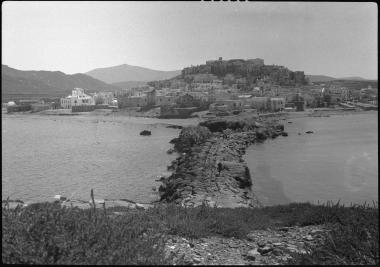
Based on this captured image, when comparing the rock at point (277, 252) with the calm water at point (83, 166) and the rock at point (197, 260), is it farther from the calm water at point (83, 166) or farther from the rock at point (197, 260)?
the calm water at point (83, 166)

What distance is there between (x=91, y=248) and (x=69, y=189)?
42.0 feet

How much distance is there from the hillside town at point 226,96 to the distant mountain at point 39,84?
51.6 feet

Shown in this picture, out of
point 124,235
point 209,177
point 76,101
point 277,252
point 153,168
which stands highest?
point 76,101

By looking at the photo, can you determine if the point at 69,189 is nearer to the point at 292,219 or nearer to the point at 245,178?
the point at 245,178

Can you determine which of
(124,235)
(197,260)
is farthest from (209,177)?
(124,235)

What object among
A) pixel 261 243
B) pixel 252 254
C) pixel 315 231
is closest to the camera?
pixel 252 254

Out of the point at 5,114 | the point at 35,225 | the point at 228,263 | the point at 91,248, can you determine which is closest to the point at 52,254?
the point at 91,248

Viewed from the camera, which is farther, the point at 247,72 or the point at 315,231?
the point at 247,72

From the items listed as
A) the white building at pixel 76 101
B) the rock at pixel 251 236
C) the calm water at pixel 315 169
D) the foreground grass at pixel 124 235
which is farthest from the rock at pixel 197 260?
the white building at pixel 76 101

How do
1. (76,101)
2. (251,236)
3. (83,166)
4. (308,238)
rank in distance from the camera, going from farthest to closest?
(76,101), (83,166), (251,236), (308,238)

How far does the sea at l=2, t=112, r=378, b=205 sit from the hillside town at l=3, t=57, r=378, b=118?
28241 mm

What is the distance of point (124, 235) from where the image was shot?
3.84m

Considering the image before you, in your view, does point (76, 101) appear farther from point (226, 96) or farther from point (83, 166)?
point (83, 166)

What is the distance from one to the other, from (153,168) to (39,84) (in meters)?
104
